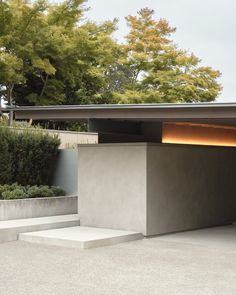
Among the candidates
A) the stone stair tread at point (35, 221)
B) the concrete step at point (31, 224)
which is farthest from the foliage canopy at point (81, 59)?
the concrete step at point (31, 224)

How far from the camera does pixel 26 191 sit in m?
14.0

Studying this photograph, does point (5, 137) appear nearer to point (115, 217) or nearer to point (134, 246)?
point (115, 217)

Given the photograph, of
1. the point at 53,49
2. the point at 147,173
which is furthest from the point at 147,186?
the point at 53,49

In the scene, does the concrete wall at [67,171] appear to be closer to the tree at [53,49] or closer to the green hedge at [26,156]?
the green hedge at [26,156]

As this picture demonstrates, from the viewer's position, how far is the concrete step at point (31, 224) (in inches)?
434

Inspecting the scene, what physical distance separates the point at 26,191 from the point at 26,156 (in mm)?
1272

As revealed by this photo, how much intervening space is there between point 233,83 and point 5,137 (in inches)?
1052

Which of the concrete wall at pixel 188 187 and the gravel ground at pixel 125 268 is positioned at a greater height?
the concrete wall at pixel 188 187

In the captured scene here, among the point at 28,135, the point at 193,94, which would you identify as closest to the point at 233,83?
the point at 193,94

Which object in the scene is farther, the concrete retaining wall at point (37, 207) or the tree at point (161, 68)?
the tree at point (161, 68)

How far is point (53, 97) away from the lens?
25.2m

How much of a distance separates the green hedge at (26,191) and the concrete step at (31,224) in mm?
832

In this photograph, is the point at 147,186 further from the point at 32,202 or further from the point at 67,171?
the point at 67,171

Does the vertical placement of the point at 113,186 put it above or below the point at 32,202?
above
